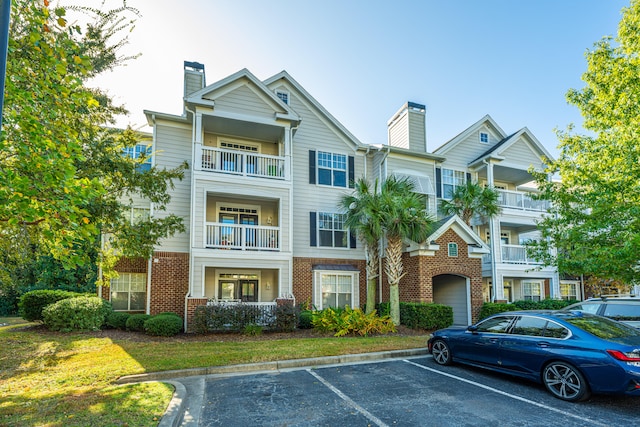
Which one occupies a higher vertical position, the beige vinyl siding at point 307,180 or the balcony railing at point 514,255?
the beige vinyl siding at point 307,180

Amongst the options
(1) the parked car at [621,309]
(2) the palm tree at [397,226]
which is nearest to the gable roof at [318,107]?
(2) the palm tree at [397,226]

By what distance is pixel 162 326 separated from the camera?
12.9 meters

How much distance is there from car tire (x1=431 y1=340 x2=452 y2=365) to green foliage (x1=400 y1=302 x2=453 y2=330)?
16.8ft

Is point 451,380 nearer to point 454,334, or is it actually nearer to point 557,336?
point 454,334

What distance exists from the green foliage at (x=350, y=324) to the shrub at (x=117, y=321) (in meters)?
6.84

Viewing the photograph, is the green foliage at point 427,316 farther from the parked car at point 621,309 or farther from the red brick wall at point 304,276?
the parked car at point 621,309

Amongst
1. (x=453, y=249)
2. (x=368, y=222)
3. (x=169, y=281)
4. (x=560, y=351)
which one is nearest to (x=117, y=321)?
(x=169, y=281)

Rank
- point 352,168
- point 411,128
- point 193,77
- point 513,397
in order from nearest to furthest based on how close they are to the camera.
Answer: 1. point 513,397
2. point 193,77
3. point 352,168
4. point 411,128

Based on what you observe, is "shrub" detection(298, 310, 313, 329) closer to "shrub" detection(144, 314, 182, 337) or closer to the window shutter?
"shrub" detection(144, 314, 182, 337)

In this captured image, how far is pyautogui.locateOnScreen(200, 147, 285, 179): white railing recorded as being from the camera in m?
15.9

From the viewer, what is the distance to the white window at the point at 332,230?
17922 mm

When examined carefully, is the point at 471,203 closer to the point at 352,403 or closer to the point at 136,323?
the point at 352,403

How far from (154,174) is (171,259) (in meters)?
5.78

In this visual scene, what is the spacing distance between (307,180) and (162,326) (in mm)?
8696
